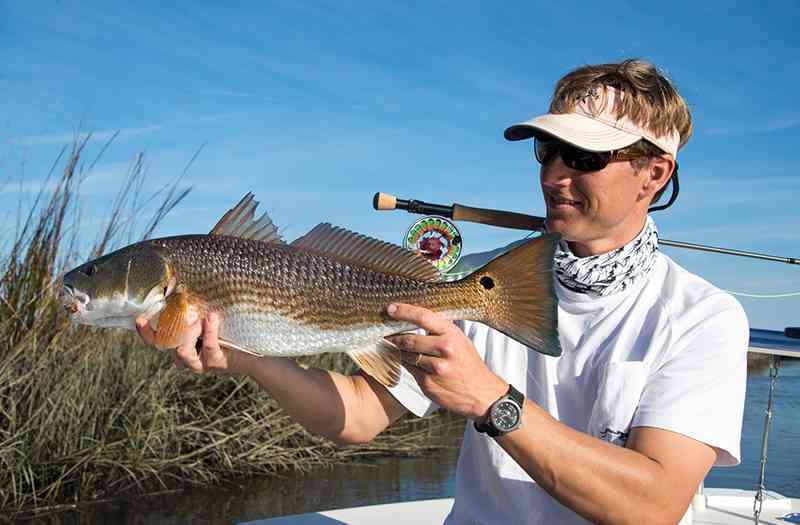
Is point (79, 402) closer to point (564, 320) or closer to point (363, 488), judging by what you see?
point (363, 488)

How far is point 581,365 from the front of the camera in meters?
2.65

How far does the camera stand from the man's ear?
8.94ft

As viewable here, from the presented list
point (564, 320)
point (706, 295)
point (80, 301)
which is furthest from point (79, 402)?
point (706, 295)

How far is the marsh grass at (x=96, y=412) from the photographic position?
18.6 feet

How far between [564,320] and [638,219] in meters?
0.46

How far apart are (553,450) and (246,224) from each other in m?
1.18

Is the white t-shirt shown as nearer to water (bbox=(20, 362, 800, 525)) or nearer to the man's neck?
the man's neck

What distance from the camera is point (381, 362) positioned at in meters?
2.38

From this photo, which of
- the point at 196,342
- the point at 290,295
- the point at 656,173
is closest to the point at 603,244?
the point at 656,173

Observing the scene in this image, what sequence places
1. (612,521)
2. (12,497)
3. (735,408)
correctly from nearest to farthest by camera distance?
1. (612,521)
2. (735,408)
3. (12,497)

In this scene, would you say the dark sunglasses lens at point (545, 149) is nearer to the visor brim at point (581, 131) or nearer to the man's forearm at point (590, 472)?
the visor brim at point (581, 131)

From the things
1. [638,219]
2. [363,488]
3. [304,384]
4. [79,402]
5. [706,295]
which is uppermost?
[638,219]

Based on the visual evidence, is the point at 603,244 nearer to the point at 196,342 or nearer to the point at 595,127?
the point at 595,127

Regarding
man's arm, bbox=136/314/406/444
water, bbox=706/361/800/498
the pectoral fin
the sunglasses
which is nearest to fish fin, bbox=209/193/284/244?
the pectoral fin
